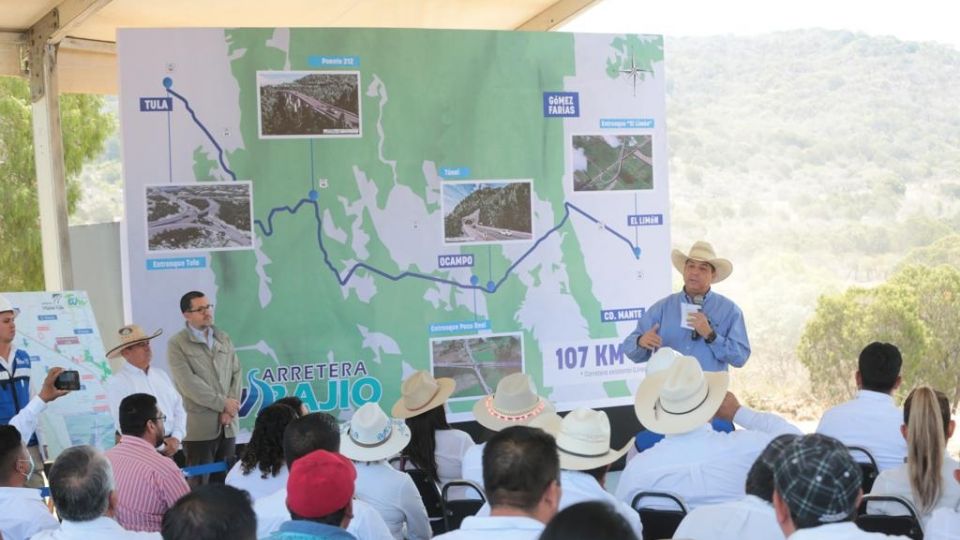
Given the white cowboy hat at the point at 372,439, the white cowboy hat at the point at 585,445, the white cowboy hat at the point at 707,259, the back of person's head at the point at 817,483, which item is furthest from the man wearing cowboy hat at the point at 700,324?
the back of person's head at the point at 817,483

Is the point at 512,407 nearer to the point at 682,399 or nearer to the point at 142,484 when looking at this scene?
the point at 682,399

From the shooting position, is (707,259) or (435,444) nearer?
(435,444)

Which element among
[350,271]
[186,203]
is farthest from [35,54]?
[350,271]

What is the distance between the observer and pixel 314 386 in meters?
7.62

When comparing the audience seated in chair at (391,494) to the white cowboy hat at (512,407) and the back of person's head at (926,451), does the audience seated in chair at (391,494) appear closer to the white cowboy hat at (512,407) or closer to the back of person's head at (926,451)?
the white cowboy hat at (512,407)

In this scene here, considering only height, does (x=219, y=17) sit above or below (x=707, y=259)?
above

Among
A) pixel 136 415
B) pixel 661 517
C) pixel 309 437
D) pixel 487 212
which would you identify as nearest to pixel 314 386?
pixel 487 212

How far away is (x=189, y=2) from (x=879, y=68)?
2368 cm

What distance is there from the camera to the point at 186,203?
24.1ft

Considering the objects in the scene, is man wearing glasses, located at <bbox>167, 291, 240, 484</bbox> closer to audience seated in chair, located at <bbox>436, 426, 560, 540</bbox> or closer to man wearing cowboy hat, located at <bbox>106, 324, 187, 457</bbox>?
man wearing cowboy hat, located at <bbox>106, 324, 187, 457</bbox>

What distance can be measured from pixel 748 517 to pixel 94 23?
23.9 feet

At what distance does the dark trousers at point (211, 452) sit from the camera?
6906 millimetres

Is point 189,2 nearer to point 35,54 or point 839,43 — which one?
point 35,54

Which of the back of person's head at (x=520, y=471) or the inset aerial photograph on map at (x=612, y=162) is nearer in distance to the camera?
the back of person's head at (x=520, y=471)
